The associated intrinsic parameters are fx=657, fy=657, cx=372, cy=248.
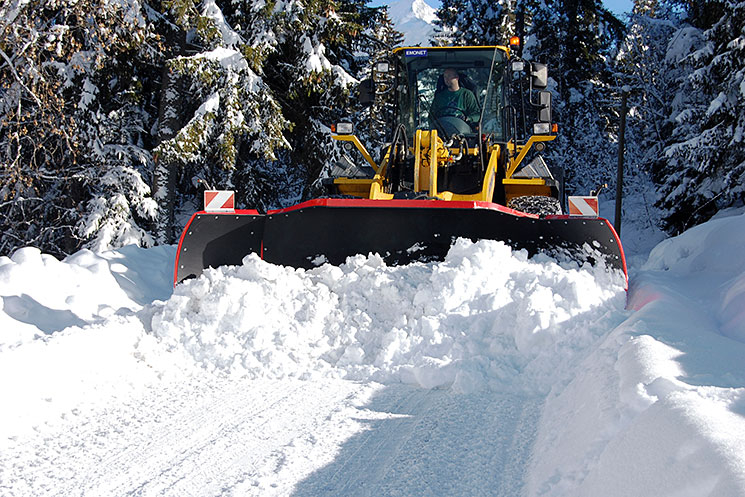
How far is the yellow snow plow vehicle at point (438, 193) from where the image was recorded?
5.84 m

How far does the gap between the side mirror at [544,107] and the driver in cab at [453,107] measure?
0.78 metres

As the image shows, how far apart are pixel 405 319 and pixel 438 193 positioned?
9.17 feet

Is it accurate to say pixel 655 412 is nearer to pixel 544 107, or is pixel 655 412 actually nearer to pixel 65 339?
pixel 65 339

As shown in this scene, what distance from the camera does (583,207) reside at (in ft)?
19.8

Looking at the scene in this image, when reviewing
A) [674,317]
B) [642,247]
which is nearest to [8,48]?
[674,317]

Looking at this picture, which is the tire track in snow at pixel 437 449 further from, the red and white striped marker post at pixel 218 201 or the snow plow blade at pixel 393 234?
the red and white striped marker post at pixel 218 201

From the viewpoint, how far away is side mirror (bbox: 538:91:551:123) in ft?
23.9

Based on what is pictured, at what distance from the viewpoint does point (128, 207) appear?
12266mm

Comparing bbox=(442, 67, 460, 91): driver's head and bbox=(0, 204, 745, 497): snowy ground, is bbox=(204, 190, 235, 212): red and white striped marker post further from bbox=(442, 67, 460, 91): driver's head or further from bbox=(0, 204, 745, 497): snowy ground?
bbox=(442, 67, 460, 91): driver's head

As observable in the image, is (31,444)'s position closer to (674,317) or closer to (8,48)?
(674,317)

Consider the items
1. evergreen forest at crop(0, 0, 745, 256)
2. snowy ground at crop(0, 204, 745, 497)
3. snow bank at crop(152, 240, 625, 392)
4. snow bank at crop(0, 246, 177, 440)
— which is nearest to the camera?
snowy ground at crop(0, 204, 745, 497)

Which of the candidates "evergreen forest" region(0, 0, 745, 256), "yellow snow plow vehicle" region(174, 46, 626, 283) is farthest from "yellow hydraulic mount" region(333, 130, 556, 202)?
"evergreen forest" region(0, 0, 745, 256)

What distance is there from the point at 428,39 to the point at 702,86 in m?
16.3

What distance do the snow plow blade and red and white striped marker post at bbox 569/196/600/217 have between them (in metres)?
0.24
